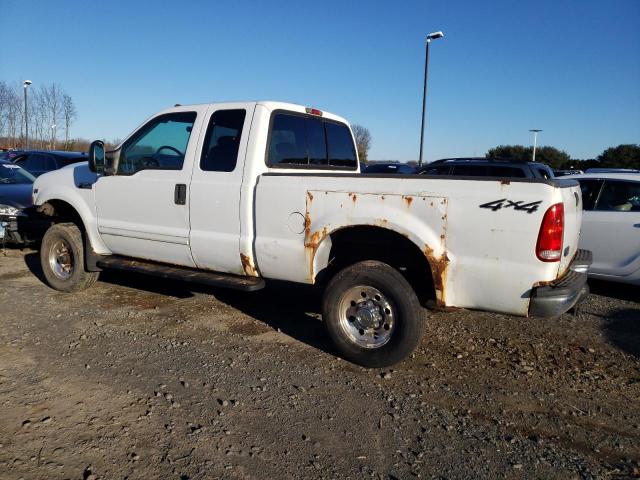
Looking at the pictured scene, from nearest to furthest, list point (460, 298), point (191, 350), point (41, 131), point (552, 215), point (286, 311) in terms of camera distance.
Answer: point (552, 215) < point (460, 298) < point (191, 350) < point (286, 311) < point (41, 131)

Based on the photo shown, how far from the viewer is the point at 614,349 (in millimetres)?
4820

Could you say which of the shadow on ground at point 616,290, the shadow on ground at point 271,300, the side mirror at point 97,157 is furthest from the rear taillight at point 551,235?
the side mirror at point 97,157

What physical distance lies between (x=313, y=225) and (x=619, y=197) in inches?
173

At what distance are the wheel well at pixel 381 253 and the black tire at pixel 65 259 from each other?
3.12m

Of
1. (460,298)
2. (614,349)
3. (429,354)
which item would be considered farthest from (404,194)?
(614,349)

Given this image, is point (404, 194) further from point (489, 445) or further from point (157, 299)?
point (157, 299)

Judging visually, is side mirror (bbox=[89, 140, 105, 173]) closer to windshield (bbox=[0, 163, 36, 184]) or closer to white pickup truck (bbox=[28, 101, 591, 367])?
white pickup truck (bbox=[28, 101, 591, 367])

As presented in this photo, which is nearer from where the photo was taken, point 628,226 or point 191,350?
point 191,350

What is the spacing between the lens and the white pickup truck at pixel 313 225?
3.66 m

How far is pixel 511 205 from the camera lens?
3557 mm

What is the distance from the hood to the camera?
811cm

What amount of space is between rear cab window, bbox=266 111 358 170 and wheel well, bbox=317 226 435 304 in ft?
3.36

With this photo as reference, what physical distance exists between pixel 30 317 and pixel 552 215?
4928 mm

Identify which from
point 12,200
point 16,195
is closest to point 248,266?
point 12,200
